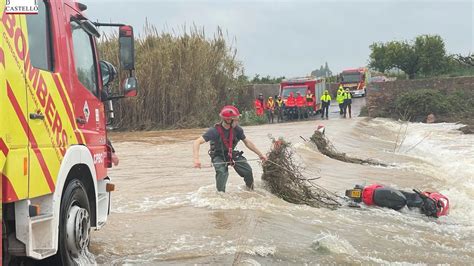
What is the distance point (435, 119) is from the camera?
32.6 meters

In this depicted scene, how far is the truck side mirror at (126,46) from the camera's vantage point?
555cm

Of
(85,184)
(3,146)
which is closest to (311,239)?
(85,184)

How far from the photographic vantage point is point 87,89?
5.04 metres

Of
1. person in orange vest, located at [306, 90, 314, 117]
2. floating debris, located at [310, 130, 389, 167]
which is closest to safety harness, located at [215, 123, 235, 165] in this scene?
floating debris, located at [310, 130, 389, 167]

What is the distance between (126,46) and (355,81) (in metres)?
46.4

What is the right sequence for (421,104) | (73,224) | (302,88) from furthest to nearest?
1. (302,88)
2. (421,104)
3. (73,224)

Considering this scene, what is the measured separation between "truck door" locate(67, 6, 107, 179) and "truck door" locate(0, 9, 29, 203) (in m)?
1.07

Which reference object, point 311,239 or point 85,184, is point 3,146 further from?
point 311,239

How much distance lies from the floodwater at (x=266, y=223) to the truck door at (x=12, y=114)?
8.33ft

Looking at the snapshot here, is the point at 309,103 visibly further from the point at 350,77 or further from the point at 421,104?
the point at 350,77

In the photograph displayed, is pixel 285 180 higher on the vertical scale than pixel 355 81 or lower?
lower

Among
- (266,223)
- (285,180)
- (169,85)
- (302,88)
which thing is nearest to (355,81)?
(302,88)

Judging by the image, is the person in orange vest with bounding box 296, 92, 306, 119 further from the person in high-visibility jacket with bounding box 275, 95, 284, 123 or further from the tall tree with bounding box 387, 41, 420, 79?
the tall tree with bounding box 387, 41, 420, 79

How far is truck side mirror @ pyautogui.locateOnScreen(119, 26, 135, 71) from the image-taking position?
5555 millimetres
